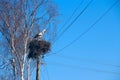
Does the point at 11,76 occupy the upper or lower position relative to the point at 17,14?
lower

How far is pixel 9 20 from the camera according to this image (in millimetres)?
25250

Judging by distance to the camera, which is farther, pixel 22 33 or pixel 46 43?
pixel 22 33

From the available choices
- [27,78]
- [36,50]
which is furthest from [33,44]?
[27,78]

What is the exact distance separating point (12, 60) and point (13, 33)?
1.46 metres

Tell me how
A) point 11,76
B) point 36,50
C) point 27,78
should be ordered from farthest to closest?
point 11,76 < point 27,78 < point 36,50

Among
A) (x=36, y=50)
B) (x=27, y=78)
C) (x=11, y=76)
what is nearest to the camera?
(x=36, y=50)

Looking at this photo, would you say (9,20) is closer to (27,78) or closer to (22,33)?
(22,33)

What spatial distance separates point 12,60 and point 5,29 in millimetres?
1758

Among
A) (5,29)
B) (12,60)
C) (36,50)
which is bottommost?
(36,50)

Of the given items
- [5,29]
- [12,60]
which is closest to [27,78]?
[12,60]

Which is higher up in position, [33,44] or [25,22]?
[25,22]

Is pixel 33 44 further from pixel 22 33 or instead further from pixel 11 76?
pixel 11 76

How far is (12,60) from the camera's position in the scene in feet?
81.8

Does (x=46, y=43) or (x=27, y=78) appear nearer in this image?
(x=46, y=43)
